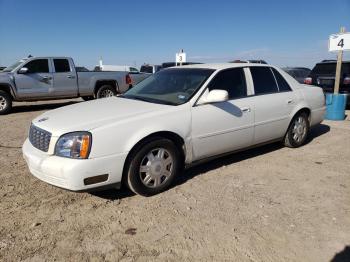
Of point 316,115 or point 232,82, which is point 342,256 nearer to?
point 232,82

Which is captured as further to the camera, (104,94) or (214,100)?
(104,94)

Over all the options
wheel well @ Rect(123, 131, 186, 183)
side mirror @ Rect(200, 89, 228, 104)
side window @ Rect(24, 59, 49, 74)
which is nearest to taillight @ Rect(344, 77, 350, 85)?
side mirror @ Rect(200, 89, 228, 104)

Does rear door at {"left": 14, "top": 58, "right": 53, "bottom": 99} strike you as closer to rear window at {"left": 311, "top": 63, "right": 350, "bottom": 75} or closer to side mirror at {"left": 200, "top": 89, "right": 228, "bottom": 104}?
side mirror at {"left": 200, "top": 89, "right": 228, "bottom": 104}

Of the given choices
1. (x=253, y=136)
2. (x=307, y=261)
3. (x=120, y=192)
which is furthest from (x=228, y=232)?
(x=253, y=136)

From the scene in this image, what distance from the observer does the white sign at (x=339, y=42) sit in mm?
9211

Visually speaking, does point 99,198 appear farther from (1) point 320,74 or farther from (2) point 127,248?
(1) point 320,74

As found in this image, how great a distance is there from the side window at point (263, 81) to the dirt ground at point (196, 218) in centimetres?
115

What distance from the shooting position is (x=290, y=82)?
5973mm

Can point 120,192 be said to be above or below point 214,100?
below

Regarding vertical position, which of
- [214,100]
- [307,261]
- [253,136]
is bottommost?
[307,261]

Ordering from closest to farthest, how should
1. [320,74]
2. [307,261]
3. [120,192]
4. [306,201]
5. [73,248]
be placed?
[307,261], [73,248], [306,201], [120,192], [320,74]

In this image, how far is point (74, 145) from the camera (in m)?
3.61

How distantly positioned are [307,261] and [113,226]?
71.2 inches

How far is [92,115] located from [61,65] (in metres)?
Answer: 8.67
